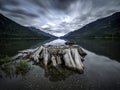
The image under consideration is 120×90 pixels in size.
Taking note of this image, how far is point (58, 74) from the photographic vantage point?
877 centimetres

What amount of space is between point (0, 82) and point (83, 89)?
20.6 ft

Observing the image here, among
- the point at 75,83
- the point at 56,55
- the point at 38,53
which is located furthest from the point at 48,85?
the point at 38,53

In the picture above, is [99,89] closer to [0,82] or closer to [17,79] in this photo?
[17,79]

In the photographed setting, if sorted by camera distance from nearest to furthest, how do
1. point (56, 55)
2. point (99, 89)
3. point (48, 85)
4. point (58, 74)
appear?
1. point (99, 89)
2. point (48, 85)
3. point (58, 74)
4. point (56, 55)

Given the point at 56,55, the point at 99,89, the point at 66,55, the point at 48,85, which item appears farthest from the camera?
the point at 56,55

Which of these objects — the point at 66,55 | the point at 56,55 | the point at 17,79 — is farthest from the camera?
the point at 56,55

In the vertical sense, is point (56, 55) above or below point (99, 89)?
above

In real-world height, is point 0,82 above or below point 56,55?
below

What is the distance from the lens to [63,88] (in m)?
6.38

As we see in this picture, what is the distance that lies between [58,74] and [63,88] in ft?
7.97

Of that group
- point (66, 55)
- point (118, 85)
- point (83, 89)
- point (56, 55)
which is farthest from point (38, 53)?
point (118, 85)

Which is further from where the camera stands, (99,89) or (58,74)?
(58,74)

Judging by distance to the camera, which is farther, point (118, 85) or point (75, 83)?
point (75, 83)

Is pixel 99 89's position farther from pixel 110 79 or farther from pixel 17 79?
pixel 17 79
